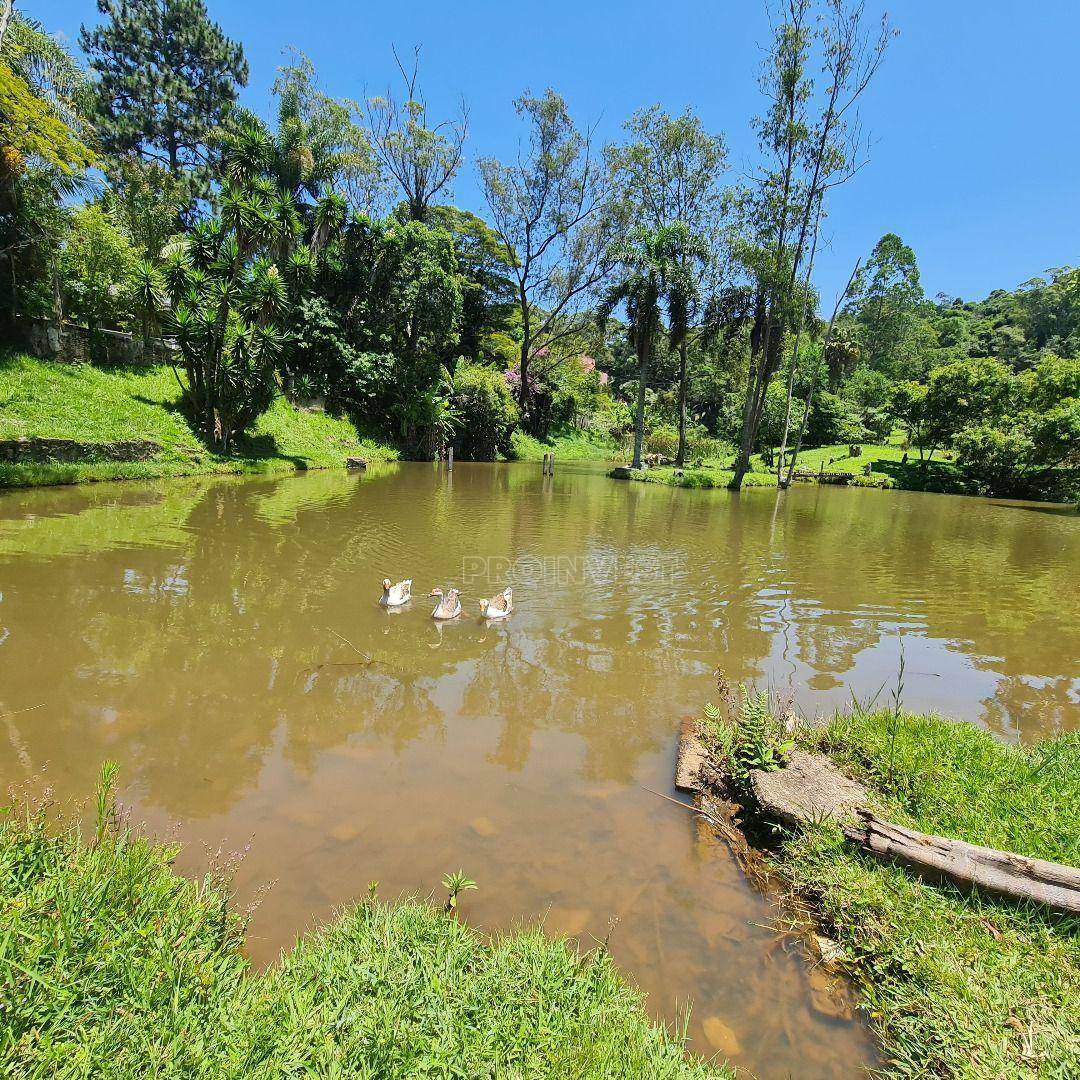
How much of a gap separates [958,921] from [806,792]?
0.91m

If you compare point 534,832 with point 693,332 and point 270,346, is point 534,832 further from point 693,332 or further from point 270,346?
point 693,332

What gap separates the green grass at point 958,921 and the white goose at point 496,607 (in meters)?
3.96

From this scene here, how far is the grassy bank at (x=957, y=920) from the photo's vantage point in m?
2.05

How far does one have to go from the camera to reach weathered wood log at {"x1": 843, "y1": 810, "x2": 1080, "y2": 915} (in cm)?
246

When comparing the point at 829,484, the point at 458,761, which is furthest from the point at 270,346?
the point at 829,484

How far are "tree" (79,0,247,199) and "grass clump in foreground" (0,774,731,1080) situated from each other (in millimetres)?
43094

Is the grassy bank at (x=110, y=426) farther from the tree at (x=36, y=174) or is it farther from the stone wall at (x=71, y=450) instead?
the tree at (x=36, y=174)

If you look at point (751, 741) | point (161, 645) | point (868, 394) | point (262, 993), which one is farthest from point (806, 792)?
point (868, 394)

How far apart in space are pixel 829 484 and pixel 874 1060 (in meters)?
33.3

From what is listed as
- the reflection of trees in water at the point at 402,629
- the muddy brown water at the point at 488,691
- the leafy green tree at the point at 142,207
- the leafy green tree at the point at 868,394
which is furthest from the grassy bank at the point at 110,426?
the leafy green tree at the point at 868,394

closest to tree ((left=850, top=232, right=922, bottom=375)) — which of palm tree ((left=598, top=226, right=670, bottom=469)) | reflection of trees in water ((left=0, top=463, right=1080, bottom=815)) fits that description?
palm tree ((left=598, top=226, right=670, bottom=469))

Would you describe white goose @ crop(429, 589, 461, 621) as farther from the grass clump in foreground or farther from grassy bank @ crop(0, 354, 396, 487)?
grassy bank @ crop(0, 354, 396, 487)

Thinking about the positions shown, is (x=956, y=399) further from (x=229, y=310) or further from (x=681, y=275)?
(x=229, y=310)

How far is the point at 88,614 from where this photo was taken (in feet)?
19.5
